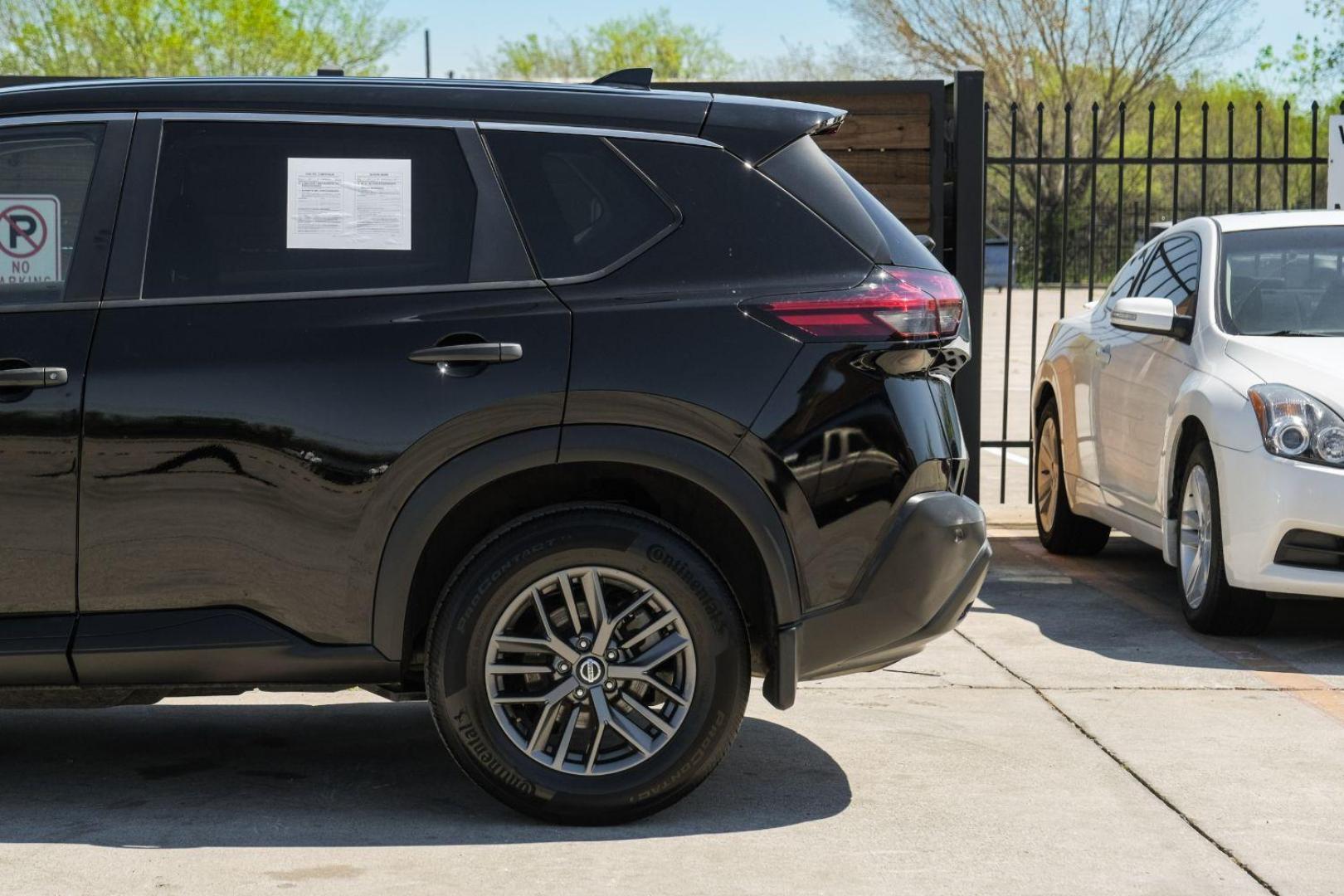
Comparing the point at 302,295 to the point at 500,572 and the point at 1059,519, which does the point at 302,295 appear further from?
the point at 1059,519

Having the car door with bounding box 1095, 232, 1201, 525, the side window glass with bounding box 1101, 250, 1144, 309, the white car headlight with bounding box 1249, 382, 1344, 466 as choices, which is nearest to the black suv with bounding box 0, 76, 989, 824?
the white car headlight with bounding box 1249, 382, 1344, 466

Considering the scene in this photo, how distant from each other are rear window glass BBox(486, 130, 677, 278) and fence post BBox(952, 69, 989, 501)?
15.5 feet

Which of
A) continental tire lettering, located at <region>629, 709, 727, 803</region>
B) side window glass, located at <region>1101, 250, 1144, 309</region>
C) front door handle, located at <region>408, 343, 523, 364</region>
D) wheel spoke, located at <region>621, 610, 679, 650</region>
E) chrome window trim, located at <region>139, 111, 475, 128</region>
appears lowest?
continental tire lettering, located at <region>629, 709, 727, 803</region>

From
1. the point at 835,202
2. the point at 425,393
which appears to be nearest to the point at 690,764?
the point at 425,393

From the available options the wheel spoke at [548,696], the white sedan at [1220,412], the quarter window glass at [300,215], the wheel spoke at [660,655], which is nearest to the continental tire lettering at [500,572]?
the wheel spoke at [548,696]

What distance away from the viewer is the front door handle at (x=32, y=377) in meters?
4.23

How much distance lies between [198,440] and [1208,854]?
8.44 ft

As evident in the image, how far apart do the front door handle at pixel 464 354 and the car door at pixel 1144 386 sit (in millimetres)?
3788

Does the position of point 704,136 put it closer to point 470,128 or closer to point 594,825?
point 470,128

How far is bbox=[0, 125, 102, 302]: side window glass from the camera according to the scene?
4375mm

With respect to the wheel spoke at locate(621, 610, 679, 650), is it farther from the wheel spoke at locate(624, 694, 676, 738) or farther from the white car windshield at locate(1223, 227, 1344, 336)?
the white car windshield at locate(1223, 227, 1344, 336)

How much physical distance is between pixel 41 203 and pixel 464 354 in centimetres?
114

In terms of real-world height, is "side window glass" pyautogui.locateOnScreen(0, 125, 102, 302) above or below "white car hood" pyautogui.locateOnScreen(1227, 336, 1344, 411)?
above

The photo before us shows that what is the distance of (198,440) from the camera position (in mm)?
4219
